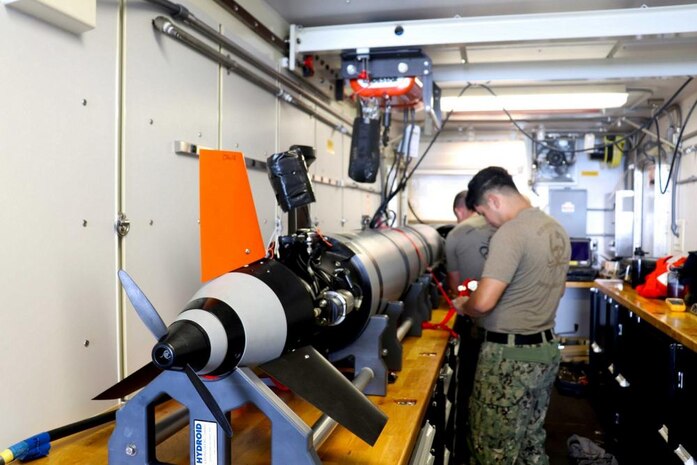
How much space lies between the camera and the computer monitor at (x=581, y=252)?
5262mm

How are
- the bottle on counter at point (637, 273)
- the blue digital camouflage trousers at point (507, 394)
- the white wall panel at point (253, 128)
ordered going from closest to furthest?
the white wall panel at point (253, 128) < the blue digital camouflage trousers at point (507, 394) < the bottle on counter at point (637, 273)

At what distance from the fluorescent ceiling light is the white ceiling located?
90 millimetres

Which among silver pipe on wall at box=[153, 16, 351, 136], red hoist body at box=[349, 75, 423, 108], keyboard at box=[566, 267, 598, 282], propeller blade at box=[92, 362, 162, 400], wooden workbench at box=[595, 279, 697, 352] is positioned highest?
red hoist body at box=[349, 75, 423, 108]

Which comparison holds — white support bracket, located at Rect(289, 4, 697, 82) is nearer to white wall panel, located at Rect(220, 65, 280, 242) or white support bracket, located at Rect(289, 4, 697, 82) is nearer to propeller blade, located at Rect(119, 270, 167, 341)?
white wall panel, located at Rect(220, 65, 280, 242)

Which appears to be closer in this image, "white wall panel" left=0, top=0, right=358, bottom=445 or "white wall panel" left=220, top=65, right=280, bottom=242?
"white wall panel" left=0, top=0, right=358, bottom=445

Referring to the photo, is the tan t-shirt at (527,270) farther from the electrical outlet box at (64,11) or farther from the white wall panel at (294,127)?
the electrical outlet box at (64,11)

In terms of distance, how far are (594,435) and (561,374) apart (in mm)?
1153

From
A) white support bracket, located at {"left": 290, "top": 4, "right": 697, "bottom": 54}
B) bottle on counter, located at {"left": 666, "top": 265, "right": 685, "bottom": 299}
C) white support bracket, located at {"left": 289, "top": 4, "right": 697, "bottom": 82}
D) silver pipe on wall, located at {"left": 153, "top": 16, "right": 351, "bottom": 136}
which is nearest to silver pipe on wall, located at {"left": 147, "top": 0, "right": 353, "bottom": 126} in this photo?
silver pipe on wall, located at {"left": 153, "top": 16, "right": 351, "bottom": 136}

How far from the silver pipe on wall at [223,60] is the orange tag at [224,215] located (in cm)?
57

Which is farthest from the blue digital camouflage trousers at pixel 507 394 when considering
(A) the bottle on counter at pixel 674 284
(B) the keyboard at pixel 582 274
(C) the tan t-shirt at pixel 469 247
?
(B) the keyboard at pixel 582 274

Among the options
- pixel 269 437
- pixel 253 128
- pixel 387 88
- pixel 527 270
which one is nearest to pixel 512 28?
pixel 387 88

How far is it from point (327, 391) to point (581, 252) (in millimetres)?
4772

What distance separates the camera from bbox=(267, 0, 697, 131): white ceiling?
8.11 feet

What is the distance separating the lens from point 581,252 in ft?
17.4
